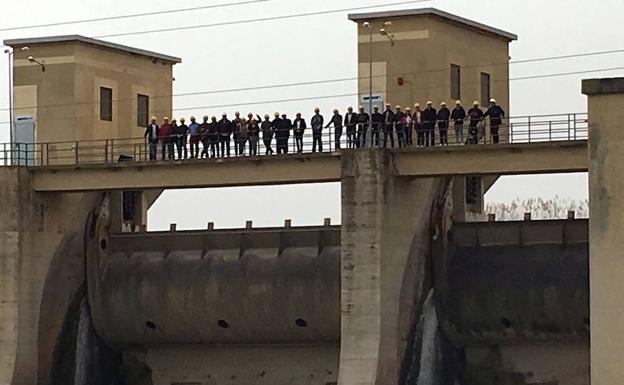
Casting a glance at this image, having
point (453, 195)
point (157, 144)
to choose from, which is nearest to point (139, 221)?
point (157, 144)

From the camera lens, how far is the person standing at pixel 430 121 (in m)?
48.6

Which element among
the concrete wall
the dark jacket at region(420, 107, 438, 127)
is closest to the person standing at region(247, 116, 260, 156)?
the dark jacket at region(420, 107, 438, 127)

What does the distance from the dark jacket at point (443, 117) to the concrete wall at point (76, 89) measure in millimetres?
12513

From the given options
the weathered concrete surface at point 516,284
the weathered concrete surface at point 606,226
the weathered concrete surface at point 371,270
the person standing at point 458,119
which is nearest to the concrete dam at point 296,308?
the weathered concrete surface at point 516,284

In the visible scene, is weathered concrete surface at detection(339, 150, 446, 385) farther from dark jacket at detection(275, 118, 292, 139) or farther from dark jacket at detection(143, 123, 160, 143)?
dark jacket at detection(143, 123, 160, 143)

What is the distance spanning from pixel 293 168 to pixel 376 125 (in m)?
2.39

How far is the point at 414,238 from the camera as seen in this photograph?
1945 inches

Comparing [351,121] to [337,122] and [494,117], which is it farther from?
[494,117]

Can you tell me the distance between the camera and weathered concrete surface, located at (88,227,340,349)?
52.8 meters

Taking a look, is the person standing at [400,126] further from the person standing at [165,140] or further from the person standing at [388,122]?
the person standing at [165,140]

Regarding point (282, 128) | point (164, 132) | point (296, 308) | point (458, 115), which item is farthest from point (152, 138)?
point (458, 115)

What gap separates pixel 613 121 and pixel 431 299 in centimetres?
897

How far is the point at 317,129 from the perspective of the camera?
4991cm

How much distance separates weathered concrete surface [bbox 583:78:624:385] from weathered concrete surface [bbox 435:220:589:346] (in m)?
A: 5.84
